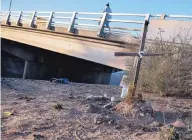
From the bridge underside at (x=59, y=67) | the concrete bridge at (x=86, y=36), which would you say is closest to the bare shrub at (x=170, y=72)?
the concrete bridge at (x=86, y=36)

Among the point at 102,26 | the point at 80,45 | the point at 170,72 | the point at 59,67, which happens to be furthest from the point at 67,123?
the point at 59,67

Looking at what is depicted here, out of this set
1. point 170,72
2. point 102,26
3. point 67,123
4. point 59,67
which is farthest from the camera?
point 59,67

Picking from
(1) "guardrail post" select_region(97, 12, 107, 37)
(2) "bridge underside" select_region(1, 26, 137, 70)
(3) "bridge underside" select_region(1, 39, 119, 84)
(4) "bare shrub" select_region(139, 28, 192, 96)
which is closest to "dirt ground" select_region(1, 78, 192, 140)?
(4) "bare shrub" select_region(139, 28, 192, 96)

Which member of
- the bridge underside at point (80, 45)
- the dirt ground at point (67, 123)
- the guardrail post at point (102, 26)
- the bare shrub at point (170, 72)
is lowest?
the dirt ground at point (67, 123)

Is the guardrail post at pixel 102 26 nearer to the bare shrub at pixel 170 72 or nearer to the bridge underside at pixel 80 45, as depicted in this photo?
the bridge underside at pixel 80 45

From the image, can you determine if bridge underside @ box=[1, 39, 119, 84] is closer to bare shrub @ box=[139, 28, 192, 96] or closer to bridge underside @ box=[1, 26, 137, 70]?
bridge underside @ box=[1, 26, 137, 70]

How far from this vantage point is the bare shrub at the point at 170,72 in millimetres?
9555

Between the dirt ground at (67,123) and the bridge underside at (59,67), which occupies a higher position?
the bridge underside at (59,67)

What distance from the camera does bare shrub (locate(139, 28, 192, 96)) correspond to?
9.55 meters

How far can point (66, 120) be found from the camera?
545 cm

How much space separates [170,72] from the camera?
9.63m

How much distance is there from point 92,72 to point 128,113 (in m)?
22.9

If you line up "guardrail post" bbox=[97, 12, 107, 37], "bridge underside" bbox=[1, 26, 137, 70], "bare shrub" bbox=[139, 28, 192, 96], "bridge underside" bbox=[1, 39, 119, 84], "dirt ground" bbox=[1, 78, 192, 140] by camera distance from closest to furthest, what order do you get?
"dirt ground" bbox=[1, 78, 192, 140] < "bare shrub" bbox=[139, 28, 192, 96] < "bridge underside" bbox=[1, 26, 137, 70] < "guardrail post" bbox=[97, 12, 107, 37] < "bridge underside" bbox=[1, 39, 119, 84]

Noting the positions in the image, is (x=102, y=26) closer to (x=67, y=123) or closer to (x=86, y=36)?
(x=86, y=36)
